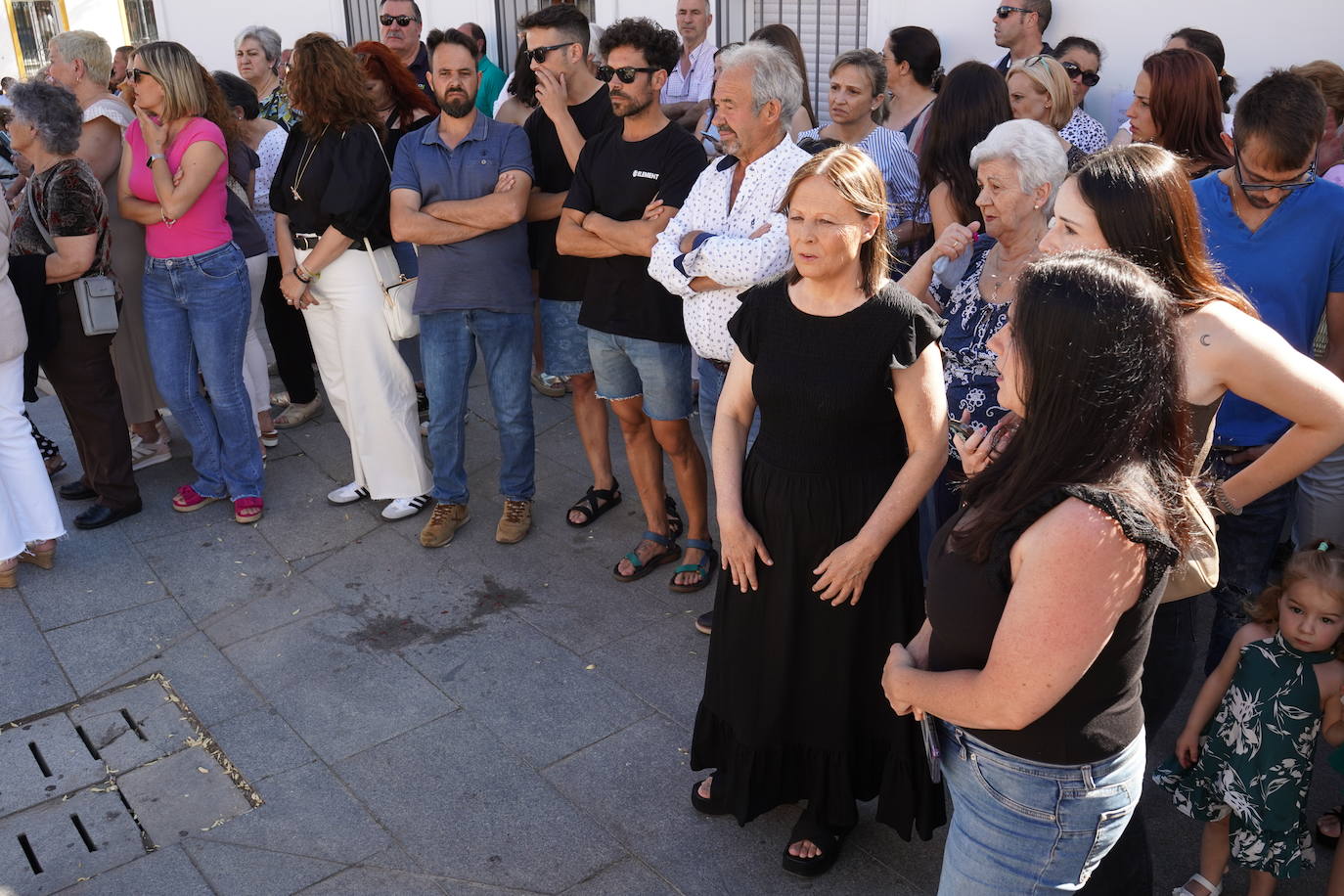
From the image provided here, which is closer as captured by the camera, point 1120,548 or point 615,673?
point 1120,548

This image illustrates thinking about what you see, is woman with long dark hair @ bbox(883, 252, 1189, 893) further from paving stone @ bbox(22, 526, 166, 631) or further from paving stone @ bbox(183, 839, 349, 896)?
paving stone @ bbox(22, 526, 166, 631)

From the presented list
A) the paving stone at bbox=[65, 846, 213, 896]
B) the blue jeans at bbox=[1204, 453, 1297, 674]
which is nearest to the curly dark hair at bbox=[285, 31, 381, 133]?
the paving stone at bbox=[65, 846, 213, 896]

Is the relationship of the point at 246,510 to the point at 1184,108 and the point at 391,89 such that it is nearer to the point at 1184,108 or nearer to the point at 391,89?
the point at 391,89

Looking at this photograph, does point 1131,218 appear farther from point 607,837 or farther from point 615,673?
point 615,673

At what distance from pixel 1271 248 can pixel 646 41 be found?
234 centimetres

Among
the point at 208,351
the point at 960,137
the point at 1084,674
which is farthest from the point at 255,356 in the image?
the point at 1084,674

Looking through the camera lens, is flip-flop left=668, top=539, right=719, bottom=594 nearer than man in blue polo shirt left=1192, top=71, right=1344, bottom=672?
No

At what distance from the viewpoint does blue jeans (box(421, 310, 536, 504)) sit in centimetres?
498

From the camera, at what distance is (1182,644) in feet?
8.46

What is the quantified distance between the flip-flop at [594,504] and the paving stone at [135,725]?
6.20 feet

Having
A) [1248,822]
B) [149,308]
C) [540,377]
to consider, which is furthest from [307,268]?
[1248,822]

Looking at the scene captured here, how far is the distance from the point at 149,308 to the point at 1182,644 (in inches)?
180

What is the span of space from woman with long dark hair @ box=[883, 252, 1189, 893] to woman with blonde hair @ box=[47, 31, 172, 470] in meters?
4.76

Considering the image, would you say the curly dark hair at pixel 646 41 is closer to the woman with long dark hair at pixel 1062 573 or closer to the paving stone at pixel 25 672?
the woman with long dark hair at pixel 1062 573
